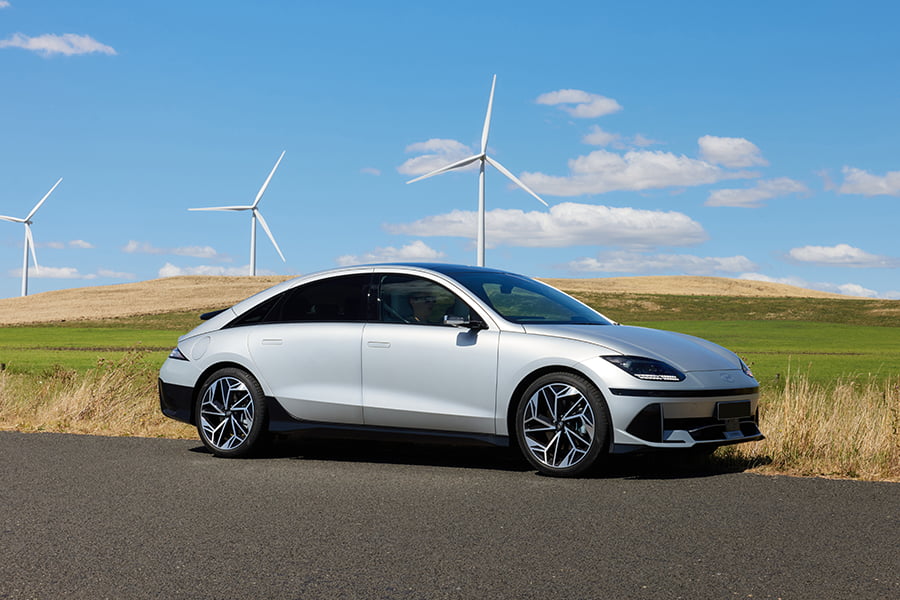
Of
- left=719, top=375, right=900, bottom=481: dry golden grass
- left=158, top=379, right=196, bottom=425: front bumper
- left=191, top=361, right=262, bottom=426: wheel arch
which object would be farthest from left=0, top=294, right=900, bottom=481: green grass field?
left=191, top=361, right=262, bottom=426: wheel arch

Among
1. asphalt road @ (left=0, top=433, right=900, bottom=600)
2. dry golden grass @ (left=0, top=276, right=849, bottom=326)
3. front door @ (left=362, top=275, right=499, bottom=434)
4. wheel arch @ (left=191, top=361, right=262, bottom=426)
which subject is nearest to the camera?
asphalt road @ (left=0, top=433, right=900, bottom=600)

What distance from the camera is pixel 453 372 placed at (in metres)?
8.05

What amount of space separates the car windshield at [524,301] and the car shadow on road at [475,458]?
43.5 inches

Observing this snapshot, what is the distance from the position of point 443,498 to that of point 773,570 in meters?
2.51

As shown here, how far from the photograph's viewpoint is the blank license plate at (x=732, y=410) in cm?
762

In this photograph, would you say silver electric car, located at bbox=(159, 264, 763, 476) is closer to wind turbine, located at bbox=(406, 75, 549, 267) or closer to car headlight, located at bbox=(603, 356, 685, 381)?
car headlight, located at bbox=(603, 356, 685, 381)

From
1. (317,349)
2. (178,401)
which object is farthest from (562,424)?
(178,401)

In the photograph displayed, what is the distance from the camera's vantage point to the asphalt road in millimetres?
4859

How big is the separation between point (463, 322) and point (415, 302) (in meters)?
0.66

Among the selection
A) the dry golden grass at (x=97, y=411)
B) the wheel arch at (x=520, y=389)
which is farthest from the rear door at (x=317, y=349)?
the dry golden grass at (x=97, y=411)

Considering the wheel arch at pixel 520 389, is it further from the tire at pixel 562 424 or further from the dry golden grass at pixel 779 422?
the dry golden grass at pixel 779 422

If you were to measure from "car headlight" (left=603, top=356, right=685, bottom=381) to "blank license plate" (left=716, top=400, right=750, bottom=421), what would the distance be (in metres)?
0.42

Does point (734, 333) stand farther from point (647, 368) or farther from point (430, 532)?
point (430, 532)

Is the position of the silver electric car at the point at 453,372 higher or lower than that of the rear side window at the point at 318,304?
lower
